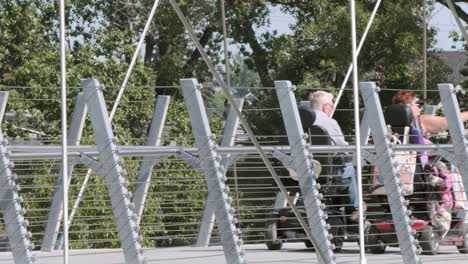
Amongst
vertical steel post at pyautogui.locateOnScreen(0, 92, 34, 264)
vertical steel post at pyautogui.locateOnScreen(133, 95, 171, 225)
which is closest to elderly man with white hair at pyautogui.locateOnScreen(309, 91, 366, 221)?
vertical steel post at pyautogui.locateOnScreen(133, 95, 171, 225)

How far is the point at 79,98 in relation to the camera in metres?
10.5

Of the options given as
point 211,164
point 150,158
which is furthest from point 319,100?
point 211,164

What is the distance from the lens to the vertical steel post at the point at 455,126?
370 inches

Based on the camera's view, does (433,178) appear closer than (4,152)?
No

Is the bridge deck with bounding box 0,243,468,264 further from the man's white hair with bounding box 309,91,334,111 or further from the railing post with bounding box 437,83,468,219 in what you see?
the man's white hair with bounding box 309,91,334,111

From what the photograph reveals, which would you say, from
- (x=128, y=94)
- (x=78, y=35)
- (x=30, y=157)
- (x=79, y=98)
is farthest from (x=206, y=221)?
(x=78, y=35)

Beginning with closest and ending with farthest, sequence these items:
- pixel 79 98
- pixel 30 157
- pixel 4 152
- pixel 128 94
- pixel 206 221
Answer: pixel 4 152, pixel 30 157, pixel 79 98, pixel 206 221, pixel 128 94

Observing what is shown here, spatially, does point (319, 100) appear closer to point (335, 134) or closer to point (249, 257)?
point (335, 134)

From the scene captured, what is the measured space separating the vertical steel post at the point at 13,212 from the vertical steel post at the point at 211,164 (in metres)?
0.97

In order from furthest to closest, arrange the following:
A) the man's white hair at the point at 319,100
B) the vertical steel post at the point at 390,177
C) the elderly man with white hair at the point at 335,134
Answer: the man's white hair at the point at 319,100 → the elderly man with white hair at the point at 335,134 → the vertical steel post at the point at 390,177

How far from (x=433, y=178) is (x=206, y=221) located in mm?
1657

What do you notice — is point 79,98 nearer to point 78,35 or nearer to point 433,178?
point 433,178

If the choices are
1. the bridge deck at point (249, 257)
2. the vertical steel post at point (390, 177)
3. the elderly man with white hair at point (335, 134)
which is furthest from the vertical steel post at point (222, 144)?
the vertical steel post at point (390, 177)

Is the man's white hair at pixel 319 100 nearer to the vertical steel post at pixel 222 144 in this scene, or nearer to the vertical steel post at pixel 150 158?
the vertical steel post at pixel 222 144
